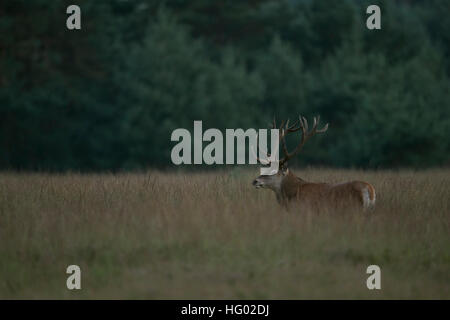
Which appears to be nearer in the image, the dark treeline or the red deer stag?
the red deer stag

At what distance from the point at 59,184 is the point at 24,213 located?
240 cm

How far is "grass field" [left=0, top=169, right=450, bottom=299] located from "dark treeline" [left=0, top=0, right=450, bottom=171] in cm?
1574

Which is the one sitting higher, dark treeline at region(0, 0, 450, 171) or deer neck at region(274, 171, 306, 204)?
dark treeline at region(0, 0, 450, 171)

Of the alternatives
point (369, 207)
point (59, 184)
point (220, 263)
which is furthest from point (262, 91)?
point (220, 263)

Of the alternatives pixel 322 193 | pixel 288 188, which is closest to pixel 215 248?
pixel 322 193

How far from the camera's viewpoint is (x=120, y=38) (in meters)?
28.2

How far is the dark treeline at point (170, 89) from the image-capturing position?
24156 mm

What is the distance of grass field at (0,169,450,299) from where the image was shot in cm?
549

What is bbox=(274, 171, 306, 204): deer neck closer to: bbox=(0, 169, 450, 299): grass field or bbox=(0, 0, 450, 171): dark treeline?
bbox=(0, 169, 450, 299): grass field

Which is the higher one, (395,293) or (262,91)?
(262,91)

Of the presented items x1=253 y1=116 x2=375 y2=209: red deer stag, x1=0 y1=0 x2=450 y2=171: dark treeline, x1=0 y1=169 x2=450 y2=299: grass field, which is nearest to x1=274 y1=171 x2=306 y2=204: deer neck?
x1=253 y1=116 x2=375 y2=209: red deer stag

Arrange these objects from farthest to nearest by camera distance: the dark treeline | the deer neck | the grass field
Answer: the dark treeline
the deer neck
the grass field

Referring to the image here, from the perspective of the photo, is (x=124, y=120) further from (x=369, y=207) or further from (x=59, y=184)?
(x=369, y=207)

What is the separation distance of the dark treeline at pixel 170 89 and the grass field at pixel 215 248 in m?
15.7
